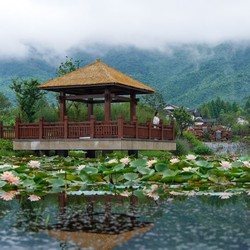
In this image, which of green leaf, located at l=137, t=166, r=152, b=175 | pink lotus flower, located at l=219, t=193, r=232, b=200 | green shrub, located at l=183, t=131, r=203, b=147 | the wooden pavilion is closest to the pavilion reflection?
pink lotus flower, located at l=219, t=193, r=232, b=200

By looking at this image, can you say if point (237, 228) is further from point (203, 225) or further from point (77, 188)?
point (77, 188)

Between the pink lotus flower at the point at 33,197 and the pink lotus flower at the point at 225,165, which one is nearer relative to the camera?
the pink lotus flower at the point at 33,197

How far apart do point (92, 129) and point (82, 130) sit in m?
0.44

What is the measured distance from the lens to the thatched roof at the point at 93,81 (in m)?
18.3

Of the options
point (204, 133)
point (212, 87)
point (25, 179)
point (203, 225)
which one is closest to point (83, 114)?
point (25, 179)

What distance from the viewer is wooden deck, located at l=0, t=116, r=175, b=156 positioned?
1764cm

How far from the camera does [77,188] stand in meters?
6.60

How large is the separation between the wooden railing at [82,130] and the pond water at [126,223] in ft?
39.7

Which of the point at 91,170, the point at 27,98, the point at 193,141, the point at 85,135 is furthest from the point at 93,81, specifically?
the point at 193,141

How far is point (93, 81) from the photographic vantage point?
1847 cm

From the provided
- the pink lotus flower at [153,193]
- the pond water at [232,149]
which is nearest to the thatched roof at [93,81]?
the pink lotus flower at [153,193]

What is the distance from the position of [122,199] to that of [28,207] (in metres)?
1.03

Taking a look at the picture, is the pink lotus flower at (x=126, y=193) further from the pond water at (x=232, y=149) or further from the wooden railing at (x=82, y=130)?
the pond water at (x=232, y=149)

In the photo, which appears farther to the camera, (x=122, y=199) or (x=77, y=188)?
(x=77, y=188)
